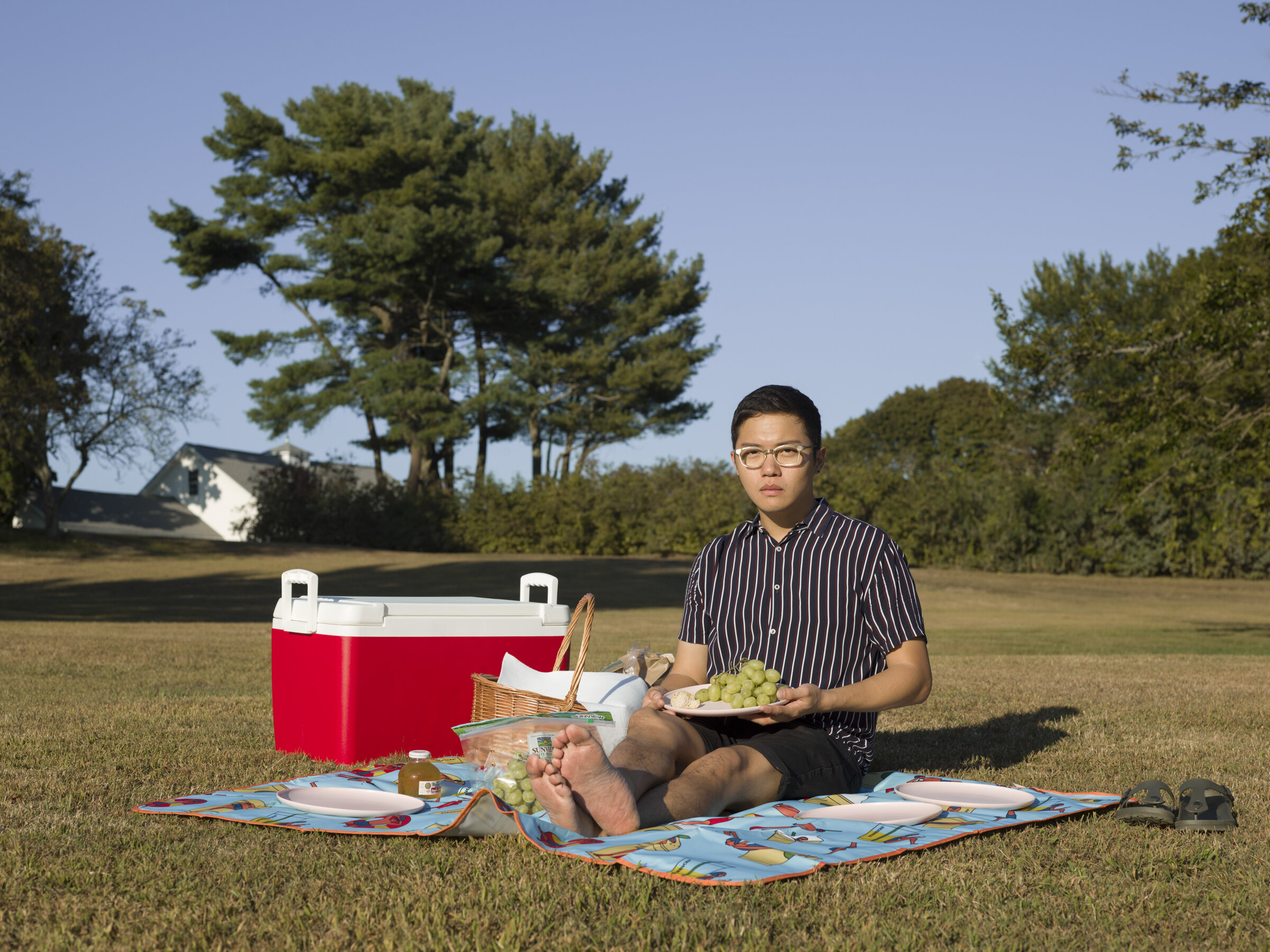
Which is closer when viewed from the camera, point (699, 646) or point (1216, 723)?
point (699, 646)

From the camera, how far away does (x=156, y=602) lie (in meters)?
18.4

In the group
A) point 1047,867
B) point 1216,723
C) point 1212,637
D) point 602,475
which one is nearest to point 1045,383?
point 1212,637

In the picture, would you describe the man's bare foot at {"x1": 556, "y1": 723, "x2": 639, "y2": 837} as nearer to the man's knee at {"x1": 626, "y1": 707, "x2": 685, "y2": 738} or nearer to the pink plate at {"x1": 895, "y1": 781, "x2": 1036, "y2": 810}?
the man's knee at {"x1": 626, "y1": 707, "x2": 685, "y2": 738}

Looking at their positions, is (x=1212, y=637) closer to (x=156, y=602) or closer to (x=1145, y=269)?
(x=156, y=602)

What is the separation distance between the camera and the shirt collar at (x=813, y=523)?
12.8ft

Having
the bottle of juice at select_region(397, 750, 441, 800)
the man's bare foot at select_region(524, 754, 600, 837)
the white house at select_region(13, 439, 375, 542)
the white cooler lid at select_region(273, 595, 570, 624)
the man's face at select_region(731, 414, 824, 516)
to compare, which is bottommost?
the bottle of juice at select_region(397, 750, 441, 800)

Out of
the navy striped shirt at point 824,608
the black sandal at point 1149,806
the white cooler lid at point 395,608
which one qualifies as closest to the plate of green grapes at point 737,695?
the navy striped shirt at point 824,608

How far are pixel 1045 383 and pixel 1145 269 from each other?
3405 cm

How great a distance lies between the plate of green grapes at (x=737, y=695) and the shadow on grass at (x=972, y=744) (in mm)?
1551

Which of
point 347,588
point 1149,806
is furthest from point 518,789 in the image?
point 347,588

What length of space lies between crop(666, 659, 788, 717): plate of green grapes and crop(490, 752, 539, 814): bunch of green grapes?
52cm

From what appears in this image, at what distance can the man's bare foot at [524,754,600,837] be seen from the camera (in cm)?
304

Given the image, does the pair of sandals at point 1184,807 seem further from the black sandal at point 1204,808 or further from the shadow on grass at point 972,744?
the shadow on grass at point 972,744

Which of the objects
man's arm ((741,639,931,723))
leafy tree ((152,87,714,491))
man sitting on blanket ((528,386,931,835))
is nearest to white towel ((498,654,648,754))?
man sitting on blanket ((528,386,931,835))
